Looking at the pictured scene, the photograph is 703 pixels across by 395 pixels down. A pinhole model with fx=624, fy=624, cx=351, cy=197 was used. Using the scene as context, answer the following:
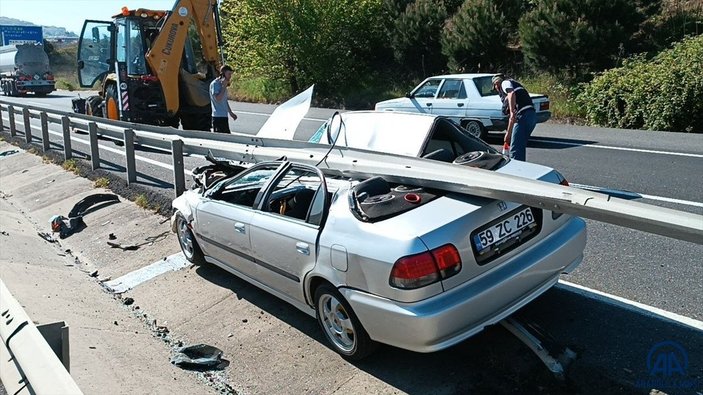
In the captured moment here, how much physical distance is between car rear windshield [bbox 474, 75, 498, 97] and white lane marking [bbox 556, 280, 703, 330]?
9.12 m

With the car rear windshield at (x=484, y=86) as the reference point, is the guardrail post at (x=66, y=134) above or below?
below

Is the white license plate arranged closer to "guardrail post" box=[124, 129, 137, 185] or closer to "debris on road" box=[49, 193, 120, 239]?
"debris on road" box=[49, 193, 120, 239]

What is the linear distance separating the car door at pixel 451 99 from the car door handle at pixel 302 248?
10.1 meters

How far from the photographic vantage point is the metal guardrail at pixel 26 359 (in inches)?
98.7

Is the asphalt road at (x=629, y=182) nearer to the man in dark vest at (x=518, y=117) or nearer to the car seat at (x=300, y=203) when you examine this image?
the man in dark vest at (x=518, y=117)

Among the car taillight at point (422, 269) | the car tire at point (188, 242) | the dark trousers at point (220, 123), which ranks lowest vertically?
the car tire at point (188, 242)

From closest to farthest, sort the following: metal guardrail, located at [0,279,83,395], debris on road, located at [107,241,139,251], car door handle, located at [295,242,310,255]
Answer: metal guardrail, located at [0,279,83,395] → car door handle, located at [295,242,310,255] → debris on road, located at [107,241,139,251]

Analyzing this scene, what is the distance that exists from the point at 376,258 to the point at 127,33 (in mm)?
12948

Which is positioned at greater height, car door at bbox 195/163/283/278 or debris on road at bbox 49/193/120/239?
car door at bbox 195/163/283/278

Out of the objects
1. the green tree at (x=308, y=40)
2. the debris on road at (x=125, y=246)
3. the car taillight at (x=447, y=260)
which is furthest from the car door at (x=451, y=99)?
the green tree at (x=308, y=40)

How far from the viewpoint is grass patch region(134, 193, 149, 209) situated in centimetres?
889

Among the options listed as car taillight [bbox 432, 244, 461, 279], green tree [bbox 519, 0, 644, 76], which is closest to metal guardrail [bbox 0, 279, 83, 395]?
car taillight [bbox 432, 244, 461, 279]

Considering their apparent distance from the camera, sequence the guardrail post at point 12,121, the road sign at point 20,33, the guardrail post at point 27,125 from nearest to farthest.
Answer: the guardrail post at point 27,125 → the guardrail post at point 12,121 → the road sign at point 20,33

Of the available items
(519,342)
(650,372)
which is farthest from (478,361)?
(650,372)
